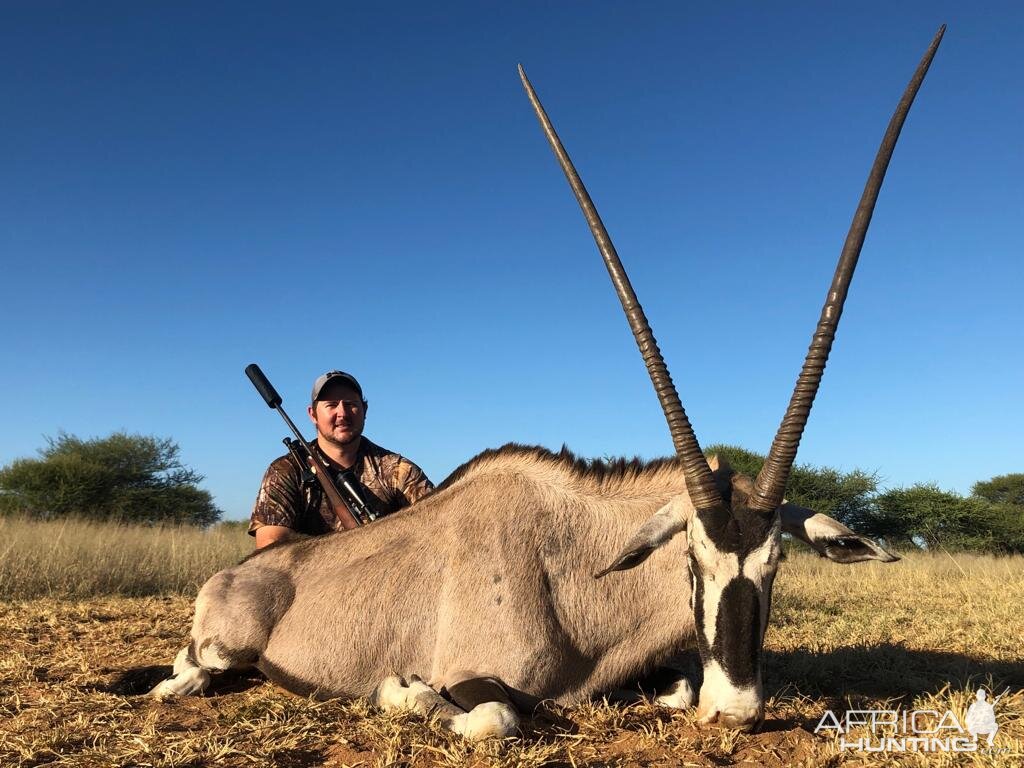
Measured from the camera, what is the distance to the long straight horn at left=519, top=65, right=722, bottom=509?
3225 mm

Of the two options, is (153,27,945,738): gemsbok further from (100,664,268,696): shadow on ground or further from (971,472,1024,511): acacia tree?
(971,472,1024,511): acacia tree

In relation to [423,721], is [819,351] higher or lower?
higher

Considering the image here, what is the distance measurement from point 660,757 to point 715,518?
0.95m

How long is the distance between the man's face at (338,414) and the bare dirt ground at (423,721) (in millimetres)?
1901

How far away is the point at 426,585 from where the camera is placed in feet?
12.4

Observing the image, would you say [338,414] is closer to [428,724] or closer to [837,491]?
[428,724]

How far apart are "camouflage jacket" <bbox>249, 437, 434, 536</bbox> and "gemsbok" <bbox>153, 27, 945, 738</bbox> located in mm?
1003

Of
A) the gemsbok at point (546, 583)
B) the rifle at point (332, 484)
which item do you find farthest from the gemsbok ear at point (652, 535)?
the rifle at point (332, 484)

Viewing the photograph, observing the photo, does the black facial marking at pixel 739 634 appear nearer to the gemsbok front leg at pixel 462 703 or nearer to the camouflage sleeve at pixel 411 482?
the gemsbok front leg at pixel 462 703

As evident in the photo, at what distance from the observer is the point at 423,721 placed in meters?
3.18

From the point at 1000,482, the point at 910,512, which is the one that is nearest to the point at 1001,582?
the point at 910,512

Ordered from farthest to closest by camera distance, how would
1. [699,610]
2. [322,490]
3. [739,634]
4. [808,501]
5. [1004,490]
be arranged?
[1004,490] < [808,501] < [322,490] < [699,610] < [739,634]

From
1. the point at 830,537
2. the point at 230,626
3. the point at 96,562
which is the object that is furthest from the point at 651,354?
the point at 96,562

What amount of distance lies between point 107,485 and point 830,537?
939 inches
